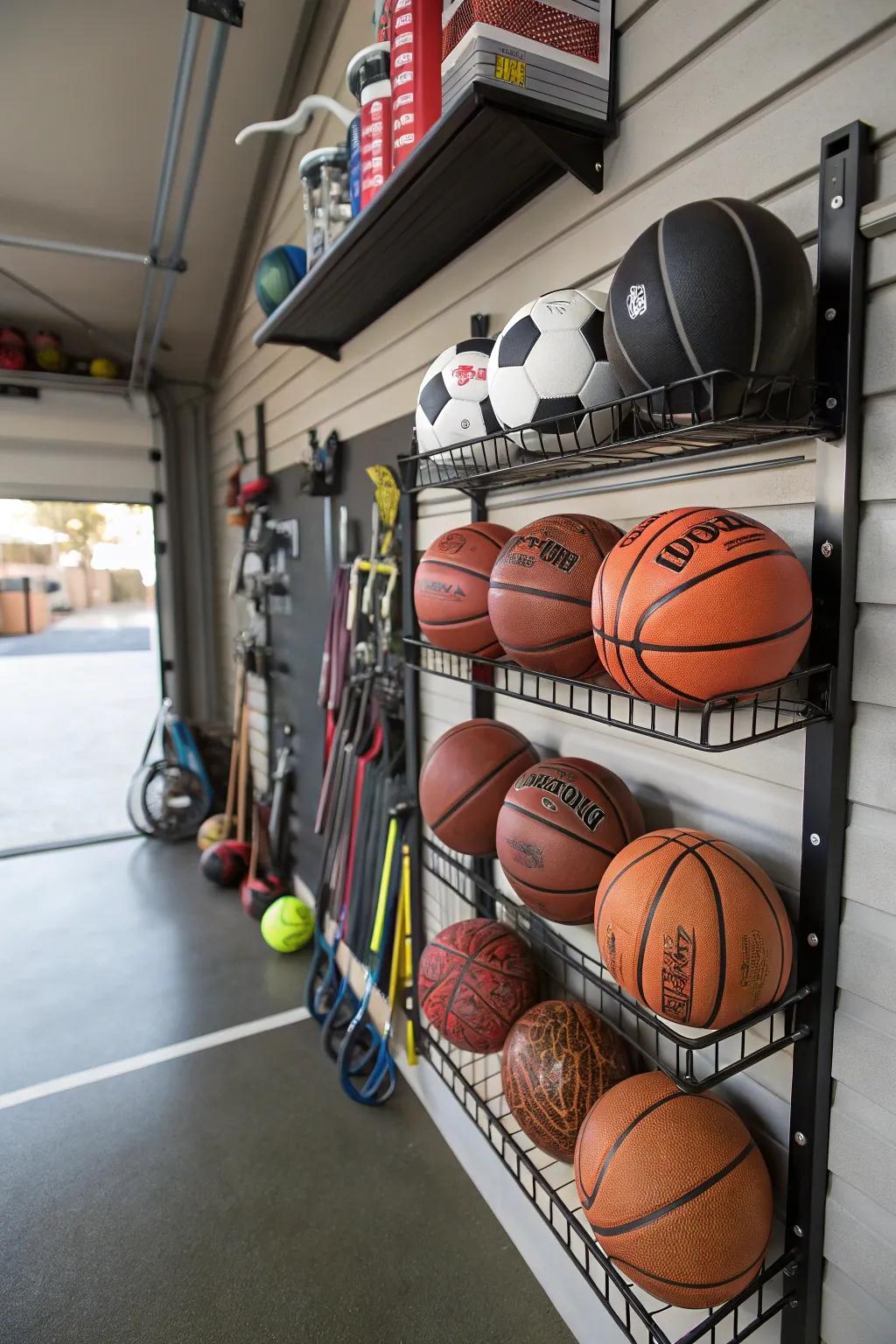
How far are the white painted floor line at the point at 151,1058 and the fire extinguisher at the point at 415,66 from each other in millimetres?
2821

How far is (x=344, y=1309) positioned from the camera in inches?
68.2

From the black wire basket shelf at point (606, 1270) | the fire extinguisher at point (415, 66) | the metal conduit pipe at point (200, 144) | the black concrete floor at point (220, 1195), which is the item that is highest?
the metal conduit pipe at point (200, 144)

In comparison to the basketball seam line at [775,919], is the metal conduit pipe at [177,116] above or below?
above

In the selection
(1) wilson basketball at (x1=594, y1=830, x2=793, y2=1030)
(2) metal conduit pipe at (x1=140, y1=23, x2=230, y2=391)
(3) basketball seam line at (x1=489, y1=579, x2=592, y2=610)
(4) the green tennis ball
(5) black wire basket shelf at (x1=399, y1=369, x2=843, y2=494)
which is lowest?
(4) the green tennis ball

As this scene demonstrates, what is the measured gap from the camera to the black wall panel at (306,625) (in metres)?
2.89

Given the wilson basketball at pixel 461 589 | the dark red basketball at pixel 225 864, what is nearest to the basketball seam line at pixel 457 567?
the wilson basketball at pixel 461 589

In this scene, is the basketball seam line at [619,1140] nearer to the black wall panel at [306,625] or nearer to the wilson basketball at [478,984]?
the wilson basketball at [478,984]

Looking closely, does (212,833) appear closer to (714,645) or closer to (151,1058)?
(151,1058)

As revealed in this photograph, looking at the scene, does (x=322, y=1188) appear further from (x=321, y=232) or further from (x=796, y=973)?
(x=321, y=232)

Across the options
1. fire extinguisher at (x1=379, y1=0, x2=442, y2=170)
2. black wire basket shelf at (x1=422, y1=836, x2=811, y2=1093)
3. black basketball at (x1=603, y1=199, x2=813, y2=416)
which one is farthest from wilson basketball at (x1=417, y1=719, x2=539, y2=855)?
fire extinguisher at (x1=379, y1=0, x2=442, y2=170)

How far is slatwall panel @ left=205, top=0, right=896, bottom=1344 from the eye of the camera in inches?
39.8

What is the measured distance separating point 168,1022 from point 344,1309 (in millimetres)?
1393

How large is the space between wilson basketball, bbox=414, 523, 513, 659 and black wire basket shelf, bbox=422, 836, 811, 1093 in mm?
558

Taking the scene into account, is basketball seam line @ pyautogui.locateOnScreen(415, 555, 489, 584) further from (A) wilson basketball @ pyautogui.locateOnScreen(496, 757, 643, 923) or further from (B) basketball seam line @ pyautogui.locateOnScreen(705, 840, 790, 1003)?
(B) basketball seam line @ pyautogui.locateOnScreen(705, 840, 790, 1003)
